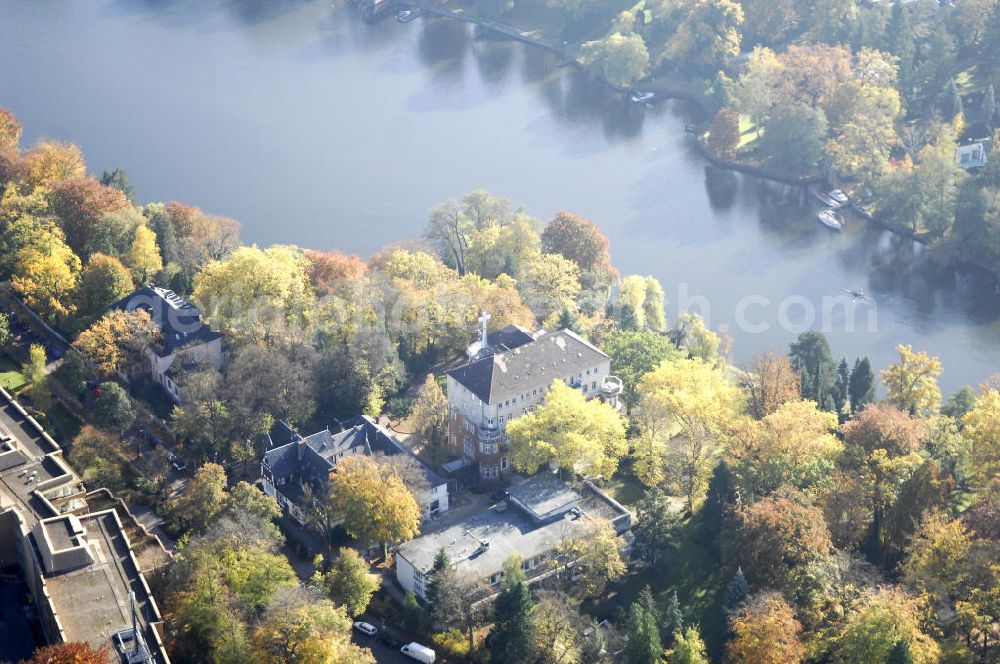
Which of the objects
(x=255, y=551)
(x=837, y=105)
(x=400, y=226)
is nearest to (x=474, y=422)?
(x=255, y=551)

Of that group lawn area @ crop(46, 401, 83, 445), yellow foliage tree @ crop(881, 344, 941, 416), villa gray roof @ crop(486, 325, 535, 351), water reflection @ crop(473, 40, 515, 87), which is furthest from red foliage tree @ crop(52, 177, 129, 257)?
water reflection @ crop(473, 40, 515, 87)

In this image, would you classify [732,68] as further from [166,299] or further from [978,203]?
[166,299]

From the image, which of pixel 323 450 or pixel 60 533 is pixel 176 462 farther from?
pixel 60 533

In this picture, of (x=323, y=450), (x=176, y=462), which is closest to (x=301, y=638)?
(x=323, y=450)

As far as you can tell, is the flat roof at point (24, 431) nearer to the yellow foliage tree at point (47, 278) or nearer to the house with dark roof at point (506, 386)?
the yellow foliage tree at point (47, 278)

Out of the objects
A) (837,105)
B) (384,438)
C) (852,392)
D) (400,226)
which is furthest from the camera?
(837,105)

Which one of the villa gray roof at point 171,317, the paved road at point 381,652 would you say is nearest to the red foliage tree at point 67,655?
the paved road at point 381,652
